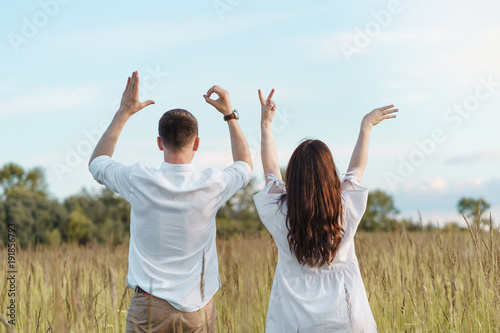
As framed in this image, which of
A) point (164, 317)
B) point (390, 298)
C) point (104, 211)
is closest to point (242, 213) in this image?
point (104, 211)

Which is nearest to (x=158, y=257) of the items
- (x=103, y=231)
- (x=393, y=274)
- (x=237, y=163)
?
(x=237, y=163)

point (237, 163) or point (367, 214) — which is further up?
point (237, 163)

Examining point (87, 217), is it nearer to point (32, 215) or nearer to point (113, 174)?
point (32, 215)

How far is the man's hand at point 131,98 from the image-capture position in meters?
2.58

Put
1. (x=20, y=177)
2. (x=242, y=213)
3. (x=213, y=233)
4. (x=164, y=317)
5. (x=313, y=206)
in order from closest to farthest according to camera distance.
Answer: (x=313, y=206) → (x=164, y=317) → (x=213, y=233) → (x=242, y=213) → (x=20, y=177)

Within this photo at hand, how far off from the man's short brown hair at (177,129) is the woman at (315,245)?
456 millimetres

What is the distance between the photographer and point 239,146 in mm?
2520

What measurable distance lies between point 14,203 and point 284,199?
54.1 feet

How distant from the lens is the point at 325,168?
82.0 inches

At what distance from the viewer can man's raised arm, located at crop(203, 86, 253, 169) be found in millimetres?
2523

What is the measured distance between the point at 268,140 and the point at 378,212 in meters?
16.4

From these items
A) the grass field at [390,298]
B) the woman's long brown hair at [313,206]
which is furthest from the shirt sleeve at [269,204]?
the grass field at [390,298]

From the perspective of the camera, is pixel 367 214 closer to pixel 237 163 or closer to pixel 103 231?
pixel 103 231

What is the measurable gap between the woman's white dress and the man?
286 mm
